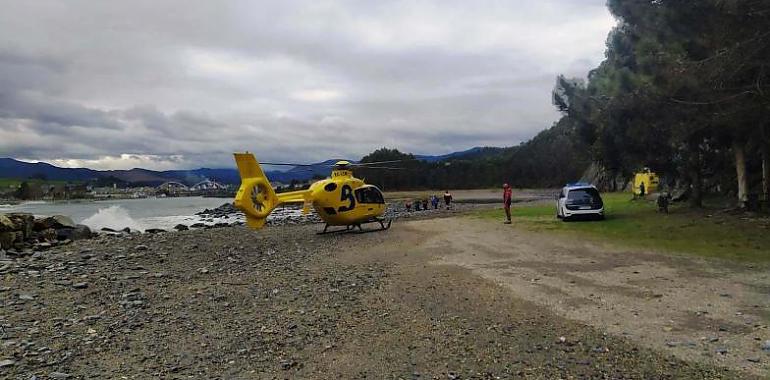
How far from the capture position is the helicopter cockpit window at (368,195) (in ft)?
70.6

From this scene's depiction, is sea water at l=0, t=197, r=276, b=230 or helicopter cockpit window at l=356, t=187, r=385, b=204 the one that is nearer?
helicopter cockpit window at l=356, t=187, r=385, b=204

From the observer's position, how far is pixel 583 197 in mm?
22125

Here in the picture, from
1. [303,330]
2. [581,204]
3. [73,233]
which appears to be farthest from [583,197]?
[73,233]

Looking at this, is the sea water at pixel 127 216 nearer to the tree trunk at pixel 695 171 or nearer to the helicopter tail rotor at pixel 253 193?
the helicopter tail rotor at pixel 253 193

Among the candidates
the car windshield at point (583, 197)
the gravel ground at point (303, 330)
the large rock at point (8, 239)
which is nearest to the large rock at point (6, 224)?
the large rock at point (8, 239)

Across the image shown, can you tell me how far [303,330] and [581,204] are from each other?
1770cm

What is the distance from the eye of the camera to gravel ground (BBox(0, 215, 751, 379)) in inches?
213

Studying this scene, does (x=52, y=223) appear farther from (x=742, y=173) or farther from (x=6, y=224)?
(x=742, y=173)

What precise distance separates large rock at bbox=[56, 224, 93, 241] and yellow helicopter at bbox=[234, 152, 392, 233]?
529 inches

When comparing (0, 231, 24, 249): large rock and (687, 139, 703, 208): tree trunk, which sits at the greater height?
(687, 139, 703, 208): tree trunk

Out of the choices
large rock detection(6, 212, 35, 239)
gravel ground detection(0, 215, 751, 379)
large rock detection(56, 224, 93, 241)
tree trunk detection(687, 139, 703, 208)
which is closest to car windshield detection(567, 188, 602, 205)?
tree trunk detection(687, 139, 703, 208)

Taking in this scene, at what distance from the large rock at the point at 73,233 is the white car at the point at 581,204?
2349 centimetres

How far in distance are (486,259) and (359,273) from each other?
10.8ft

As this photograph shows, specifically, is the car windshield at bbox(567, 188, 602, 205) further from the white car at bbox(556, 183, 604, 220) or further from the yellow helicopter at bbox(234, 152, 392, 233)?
the yellow helicopter at bbox(234, 152, 392, 233)
